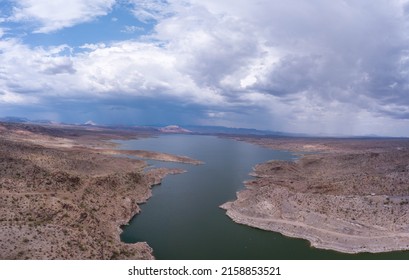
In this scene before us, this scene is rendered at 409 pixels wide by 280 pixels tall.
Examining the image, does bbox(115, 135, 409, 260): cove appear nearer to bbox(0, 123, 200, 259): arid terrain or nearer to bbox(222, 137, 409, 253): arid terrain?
bbox(222, 137, 409, 253): arid terrain

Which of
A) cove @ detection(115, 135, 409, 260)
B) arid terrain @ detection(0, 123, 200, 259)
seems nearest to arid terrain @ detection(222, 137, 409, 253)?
cove @ detection(115, 135, 409, 260)

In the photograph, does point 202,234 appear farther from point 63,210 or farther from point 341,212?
point 341,212

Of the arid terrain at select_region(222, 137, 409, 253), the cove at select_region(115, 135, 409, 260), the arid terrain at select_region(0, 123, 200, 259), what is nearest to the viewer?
the arid terrain at select_region(0, 123, 200, 259)

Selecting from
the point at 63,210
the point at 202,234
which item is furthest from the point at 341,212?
the point at 63,210

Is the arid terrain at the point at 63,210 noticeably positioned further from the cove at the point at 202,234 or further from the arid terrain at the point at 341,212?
the arid terrain at the point at 341,212

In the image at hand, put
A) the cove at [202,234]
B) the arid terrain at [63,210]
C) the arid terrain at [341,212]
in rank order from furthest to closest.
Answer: the arid terrain at [341,212] → the cove at [202,234] → the arid terrain at [63,210]

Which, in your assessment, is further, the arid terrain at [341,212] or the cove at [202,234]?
the arid terrain at [341,212]

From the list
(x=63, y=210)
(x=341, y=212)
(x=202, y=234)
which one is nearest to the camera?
(x=63, y=210)

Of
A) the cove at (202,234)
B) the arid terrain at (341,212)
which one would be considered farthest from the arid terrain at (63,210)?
the arid terrain at (341,212)

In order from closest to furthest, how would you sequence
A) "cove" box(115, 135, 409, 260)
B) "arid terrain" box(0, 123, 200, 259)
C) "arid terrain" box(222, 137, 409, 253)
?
1. "arid terrain" box(0, 123, 200, 259)
2. "cove" box(115, 135, 409, 260)
3. "arid terrain" box(222, 137, 409, 253)

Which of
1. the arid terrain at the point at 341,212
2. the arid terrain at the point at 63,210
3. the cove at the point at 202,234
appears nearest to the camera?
the arid terrain at the point at 63,210

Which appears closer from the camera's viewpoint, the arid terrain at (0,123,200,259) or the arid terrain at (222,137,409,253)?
the arid terrain at (0,123,200,259)
